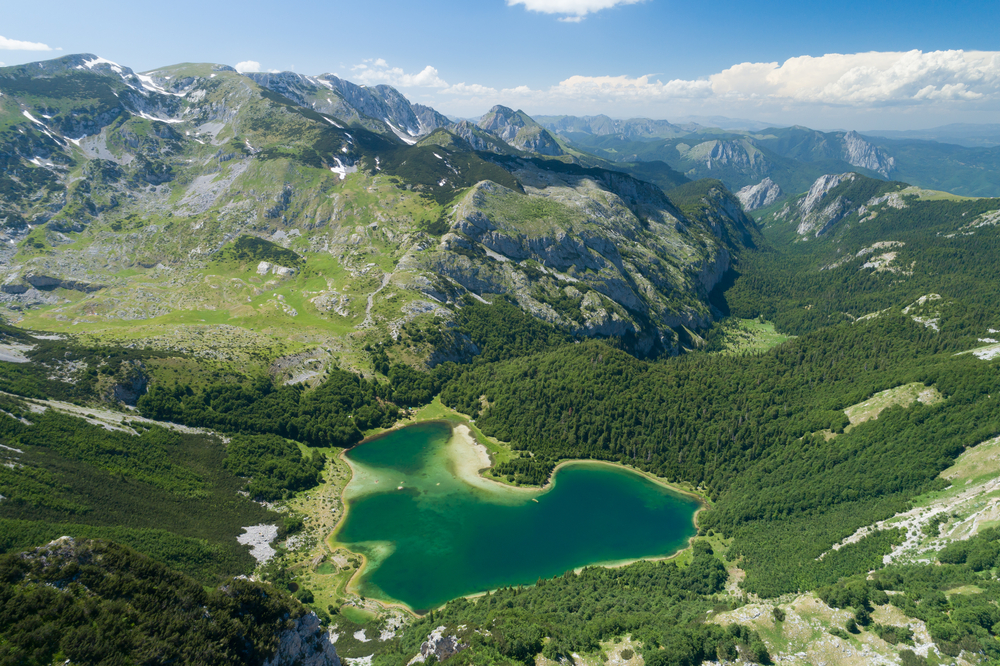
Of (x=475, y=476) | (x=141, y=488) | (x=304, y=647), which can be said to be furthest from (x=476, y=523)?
(x=141, y=488)

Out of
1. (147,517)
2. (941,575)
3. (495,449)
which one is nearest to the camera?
(941,575)

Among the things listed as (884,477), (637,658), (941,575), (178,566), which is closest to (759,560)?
(941,575)

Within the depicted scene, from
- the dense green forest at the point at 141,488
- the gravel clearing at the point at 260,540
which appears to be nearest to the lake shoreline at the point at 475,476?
the gravel clearing at the point at 260,540

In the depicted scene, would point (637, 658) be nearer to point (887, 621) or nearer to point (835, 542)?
point (887, 621)

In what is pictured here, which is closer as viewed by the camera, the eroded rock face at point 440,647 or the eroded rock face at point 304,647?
the eroded rock face at point 304,647

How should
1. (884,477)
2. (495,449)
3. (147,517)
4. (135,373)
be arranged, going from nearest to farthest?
(147,517) < (884,477) < (135,373) < (495,449)

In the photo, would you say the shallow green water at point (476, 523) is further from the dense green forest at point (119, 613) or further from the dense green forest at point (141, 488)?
the dense green forest at point (119, 613)

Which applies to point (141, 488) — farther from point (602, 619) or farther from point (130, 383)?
point (602, 619)
